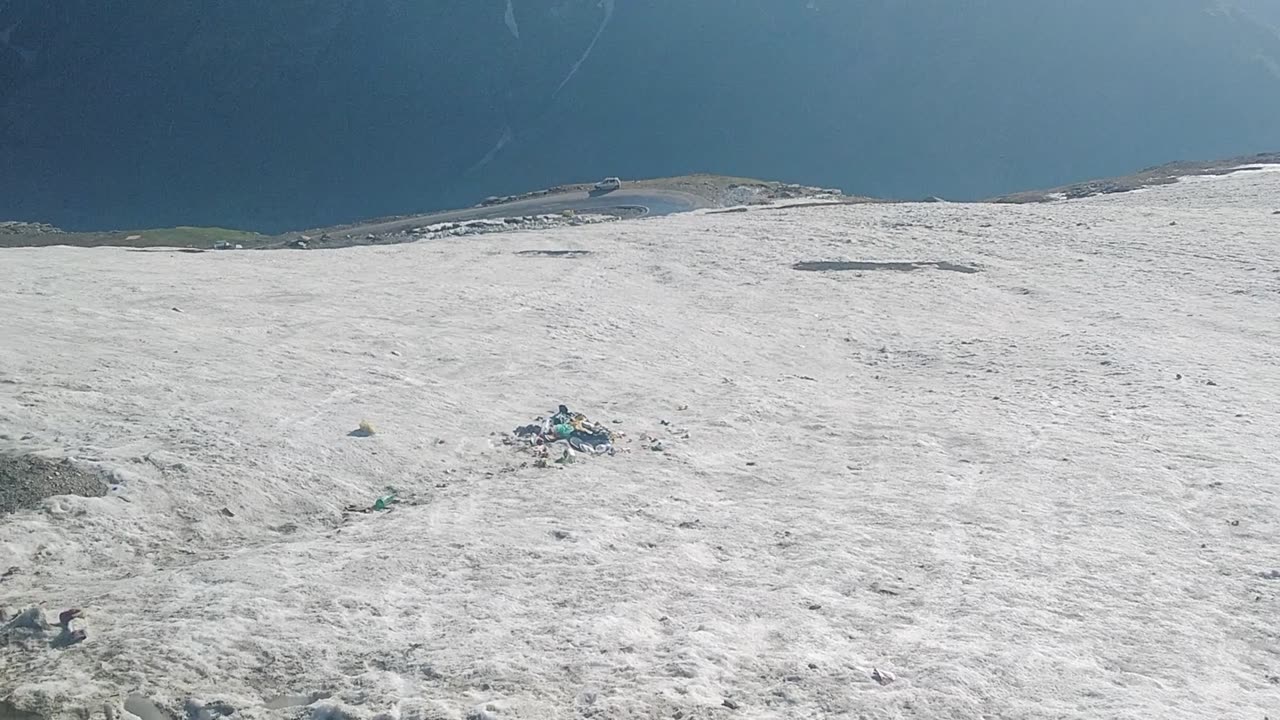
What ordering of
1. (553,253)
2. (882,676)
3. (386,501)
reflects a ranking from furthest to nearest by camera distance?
(553,253), (386,501), (882,676)

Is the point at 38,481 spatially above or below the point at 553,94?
below

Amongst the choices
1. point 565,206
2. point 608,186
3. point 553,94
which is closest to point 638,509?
point 565,206

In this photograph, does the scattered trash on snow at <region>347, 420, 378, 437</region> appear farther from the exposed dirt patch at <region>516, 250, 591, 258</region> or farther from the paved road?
the paved road

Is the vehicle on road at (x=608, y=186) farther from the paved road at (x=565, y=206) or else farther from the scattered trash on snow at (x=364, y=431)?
the scattered trash on snow at (x=364, y=431)

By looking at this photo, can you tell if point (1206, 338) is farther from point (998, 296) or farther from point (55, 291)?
point (55, 291)

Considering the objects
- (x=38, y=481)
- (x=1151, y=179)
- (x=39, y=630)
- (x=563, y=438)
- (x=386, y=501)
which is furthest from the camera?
(x=1151, y=179)

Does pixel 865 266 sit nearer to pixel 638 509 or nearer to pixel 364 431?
pixel 364 431
